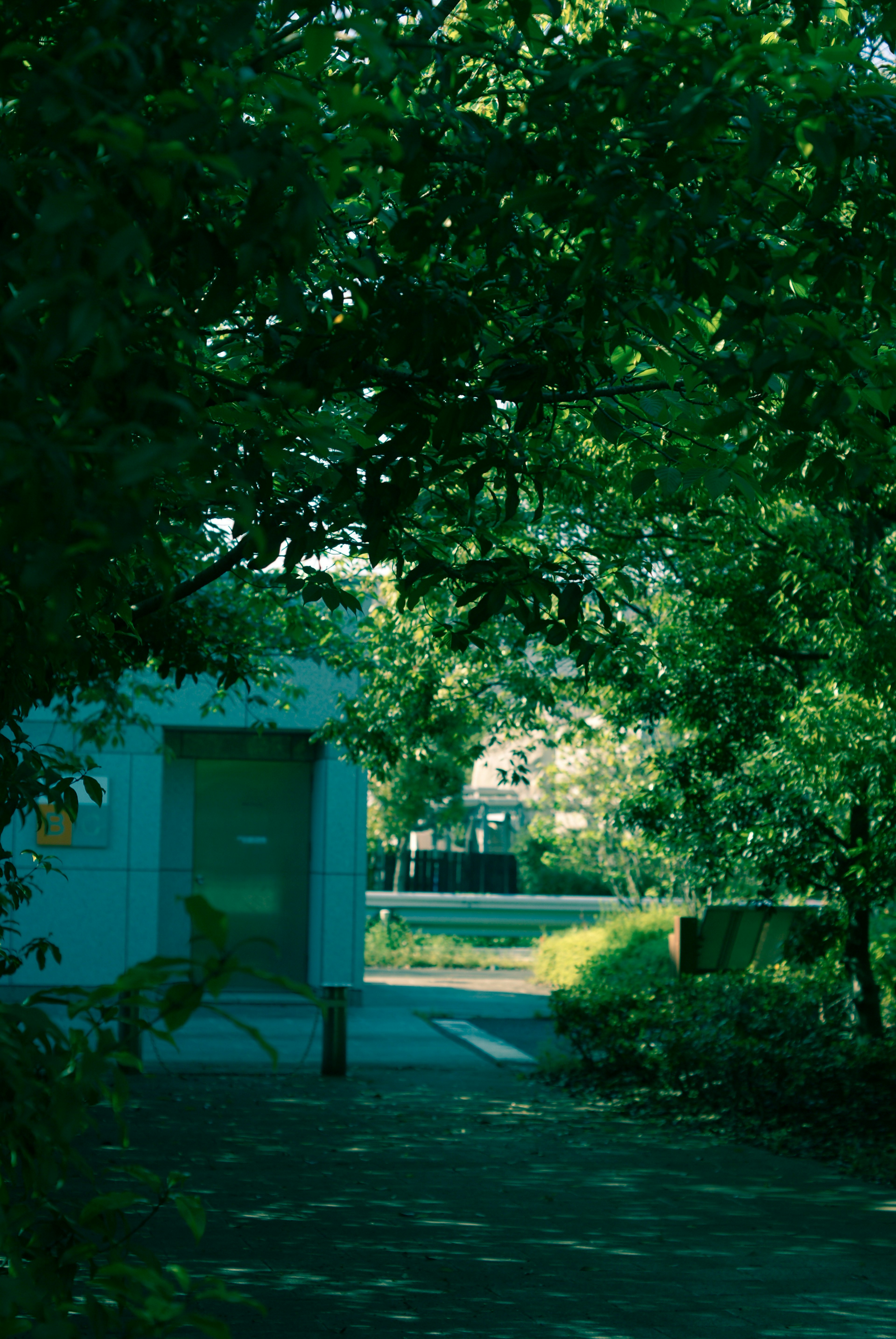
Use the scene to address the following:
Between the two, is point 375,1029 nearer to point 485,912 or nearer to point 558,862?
point 485,912

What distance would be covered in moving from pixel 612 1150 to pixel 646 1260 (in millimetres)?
2782

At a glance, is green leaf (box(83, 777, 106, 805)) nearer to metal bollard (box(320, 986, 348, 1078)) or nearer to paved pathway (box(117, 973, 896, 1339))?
paved pathway (box(117, 973, 896, 1339))

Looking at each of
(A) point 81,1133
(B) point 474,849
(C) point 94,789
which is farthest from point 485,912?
(A) point 81,1133

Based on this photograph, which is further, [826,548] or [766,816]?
[766,816]

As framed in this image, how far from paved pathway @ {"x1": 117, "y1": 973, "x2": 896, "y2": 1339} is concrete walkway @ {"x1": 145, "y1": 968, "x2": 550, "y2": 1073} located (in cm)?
154

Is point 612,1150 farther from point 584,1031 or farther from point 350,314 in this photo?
point 350,314

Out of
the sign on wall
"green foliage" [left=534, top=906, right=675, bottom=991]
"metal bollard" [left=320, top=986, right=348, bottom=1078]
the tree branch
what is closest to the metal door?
the sign on wall

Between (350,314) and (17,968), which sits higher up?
(350,314)

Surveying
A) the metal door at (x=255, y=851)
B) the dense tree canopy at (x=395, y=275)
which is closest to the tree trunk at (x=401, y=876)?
the metal door at (x=255, y=851)

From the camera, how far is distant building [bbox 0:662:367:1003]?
16.0 meters

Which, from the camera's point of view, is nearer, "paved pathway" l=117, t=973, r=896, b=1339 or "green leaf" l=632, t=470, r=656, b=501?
"green leaf" l=632, t=470, r=656, b=501

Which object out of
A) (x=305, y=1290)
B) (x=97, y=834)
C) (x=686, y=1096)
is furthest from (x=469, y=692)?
(x=305, y=1290)

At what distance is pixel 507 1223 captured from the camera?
6.91 m

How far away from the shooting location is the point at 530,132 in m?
3.13
